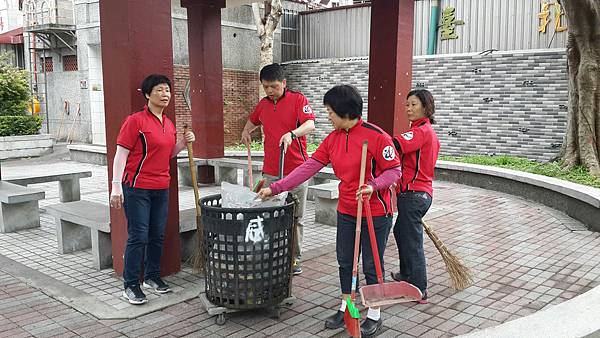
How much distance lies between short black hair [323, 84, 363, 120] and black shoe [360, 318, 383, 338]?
1363mm

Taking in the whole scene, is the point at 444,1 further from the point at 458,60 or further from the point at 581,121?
the point at 581,121

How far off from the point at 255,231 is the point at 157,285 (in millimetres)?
1324

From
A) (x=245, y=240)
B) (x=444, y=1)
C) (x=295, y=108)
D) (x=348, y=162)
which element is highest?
(x=444, y=1)

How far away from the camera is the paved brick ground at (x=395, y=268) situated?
371 cm

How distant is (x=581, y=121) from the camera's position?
8.47 metres

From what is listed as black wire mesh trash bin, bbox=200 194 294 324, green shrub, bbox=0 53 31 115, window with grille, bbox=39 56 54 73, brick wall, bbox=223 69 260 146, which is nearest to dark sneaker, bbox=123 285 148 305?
black wire mesh trash bin, bbox=200 194 294 324

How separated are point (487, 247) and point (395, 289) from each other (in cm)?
258

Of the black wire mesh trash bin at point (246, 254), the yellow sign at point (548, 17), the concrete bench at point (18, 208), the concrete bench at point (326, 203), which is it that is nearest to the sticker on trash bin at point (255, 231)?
the black wire mesh trash bin at point (246, 254)

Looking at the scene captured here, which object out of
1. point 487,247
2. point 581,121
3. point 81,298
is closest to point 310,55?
point 581,121

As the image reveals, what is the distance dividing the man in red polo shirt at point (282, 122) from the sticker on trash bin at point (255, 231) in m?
0.99

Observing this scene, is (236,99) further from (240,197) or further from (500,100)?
(240,197)

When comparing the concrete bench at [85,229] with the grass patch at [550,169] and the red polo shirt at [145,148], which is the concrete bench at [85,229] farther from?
the grass patch at [550,169]

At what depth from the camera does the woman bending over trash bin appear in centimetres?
341

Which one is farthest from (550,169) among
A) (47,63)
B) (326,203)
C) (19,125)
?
(47,63)
